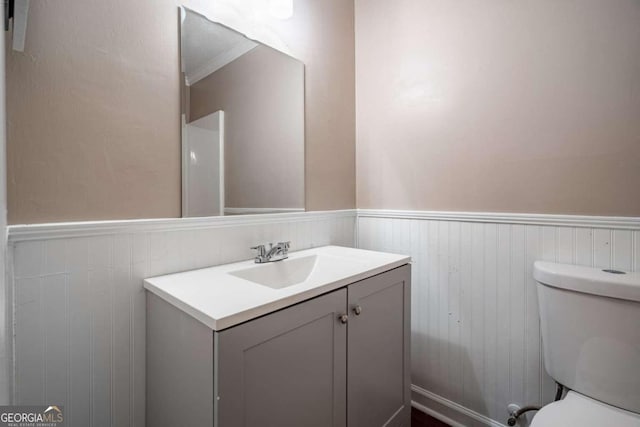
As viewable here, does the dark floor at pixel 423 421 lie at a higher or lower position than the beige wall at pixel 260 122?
lower

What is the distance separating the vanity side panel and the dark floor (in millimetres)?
1142

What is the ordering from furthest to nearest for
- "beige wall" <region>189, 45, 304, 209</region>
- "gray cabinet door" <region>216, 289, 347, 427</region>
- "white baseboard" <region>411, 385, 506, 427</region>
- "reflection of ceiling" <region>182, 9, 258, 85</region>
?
"white baseboard" <region>411, 385, 506, 427</region> → "beige wall" <region>189, 45, 304, 209</region> → "reflection of ceiling" <region>182, 9, 258, 85</region> → "gray cabinet door" <region>216, 289, 347, 427</region>

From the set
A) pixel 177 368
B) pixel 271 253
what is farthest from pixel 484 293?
pixel 177 368

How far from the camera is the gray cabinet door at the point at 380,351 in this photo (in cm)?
102

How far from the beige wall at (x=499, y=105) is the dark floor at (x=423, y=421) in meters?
1.01

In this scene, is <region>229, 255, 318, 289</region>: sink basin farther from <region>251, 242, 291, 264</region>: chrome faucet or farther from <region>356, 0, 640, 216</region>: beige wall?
<region>356, 0, 640, 216</region>: beige wall

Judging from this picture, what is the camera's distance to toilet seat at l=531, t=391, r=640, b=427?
88 cm

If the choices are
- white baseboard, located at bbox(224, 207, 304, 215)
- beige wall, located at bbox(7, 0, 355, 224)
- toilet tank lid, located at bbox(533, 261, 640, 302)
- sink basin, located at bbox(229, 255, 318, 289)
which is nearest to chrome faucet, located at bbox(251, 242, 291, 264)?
sink basin, located at bbox(229, 255, 318, 289)

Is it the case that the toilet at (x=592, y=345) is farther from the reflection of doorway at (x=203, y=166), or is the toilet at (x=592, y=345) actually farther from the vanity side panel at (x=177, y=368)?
the reflection of doorway at (x=203, y=166)

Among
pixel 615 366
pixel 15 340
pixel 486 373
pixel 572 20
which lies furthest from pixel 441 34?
pixel 15 340

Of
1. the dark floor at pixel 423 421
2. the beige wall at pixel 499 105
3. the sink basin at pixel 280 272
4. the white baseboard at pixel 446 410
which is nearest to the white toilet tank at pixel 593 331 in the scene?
the beige wall at pixel 499 105

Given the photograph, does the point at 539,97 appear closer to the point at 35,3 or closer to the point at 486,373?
the point at 486,373

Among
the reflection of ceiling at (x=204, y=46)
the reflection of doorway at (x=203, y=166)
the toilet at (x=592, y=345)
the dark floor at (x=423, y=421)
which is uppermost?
the reflection of ceiling at (x=204, y=46)

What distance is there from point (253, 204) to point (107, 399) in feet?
2.60
